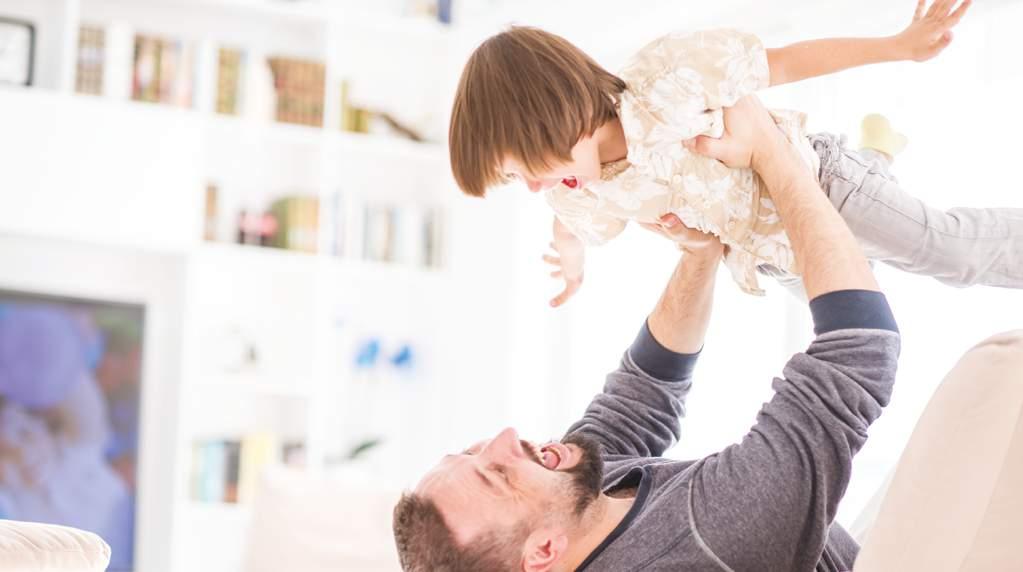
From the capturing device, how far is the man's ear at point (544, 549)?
164 centimetres

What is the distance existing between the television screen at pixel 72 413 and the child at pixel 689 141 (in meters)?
2.77

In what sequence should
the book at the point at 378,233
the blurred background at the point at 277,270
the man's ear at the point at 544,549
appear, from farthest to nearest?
the book at the point at 378,233
the blurred background at the point at 277,270
the man's ear at the point at 544,549

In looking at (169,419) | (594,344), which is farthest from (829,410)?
(169,419)

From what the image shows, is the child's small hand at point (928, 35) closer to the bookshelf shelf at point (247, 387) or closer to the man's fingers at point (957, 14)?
the man's fingers at point (957, 14)

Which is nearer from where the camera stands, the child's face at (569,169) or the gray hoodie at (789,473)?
the gray hoodie at (789,473)

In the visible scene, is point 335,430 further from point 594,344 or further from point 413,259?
point 594,344

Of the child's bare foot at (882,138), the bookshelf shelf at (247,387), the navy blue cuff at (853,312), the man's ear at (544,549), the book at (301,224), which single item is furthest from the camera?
the book at (301,224)

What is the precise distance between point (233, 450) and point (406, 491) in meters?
2.67

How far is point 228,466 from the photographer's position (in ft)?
14.0

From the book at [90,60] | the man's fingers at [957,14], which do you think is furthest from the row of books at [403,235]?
the man's fingers at [957,14]

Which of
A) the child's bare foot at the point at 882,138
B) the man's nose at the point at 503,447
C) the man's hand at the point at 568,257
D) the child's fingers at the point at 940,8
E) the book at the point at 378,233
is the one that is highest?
the child's fingers at the point at 940,8

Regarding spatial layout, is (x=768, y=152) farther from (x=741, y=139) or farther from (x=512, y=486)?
(x=512, y=486)

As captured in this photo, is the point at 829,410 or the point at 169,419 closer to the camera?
the point at 829,410

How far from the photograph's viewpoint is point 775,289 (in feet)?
11.8
